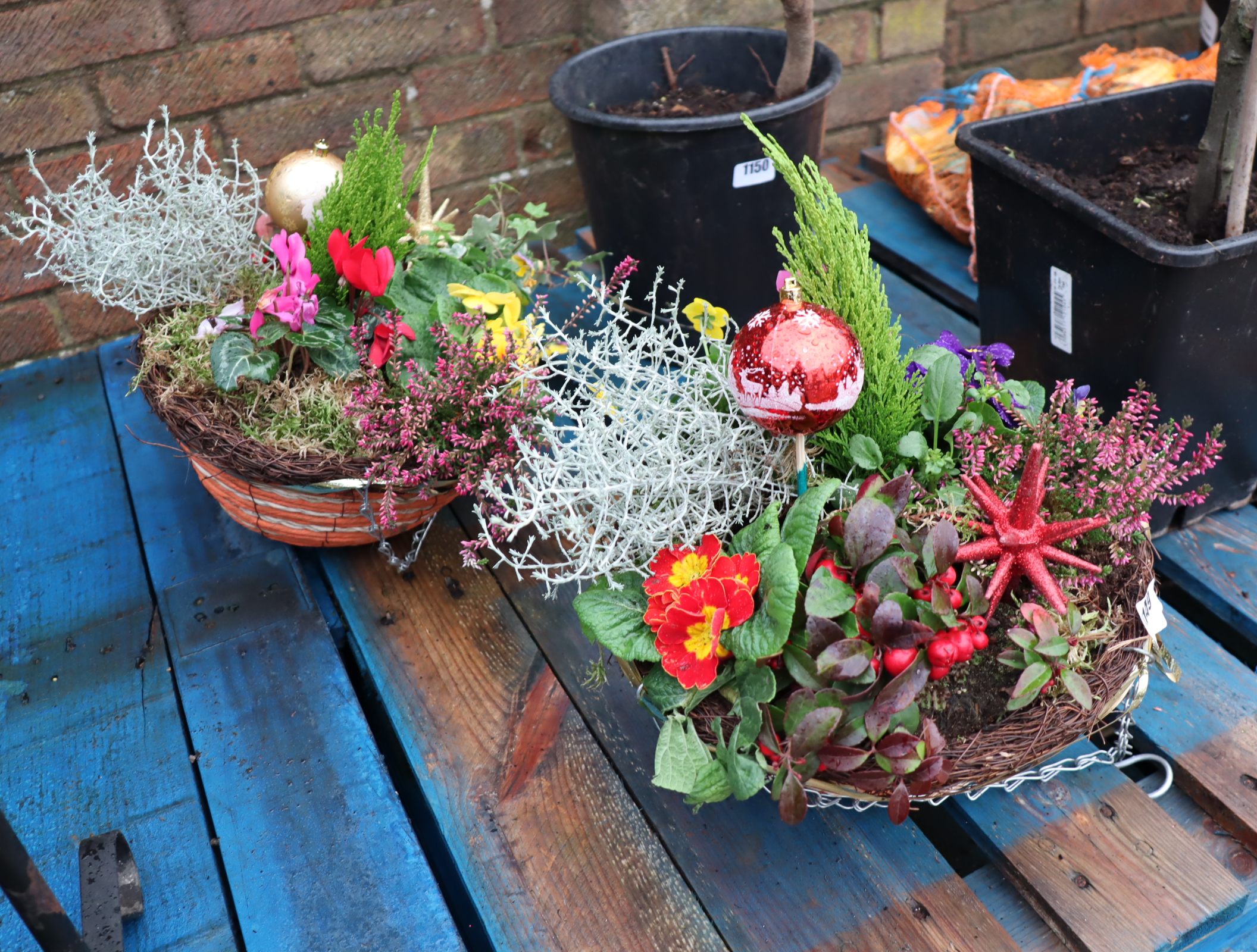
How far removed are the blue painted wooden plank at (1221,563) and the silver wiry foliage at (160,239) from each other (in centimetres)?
149

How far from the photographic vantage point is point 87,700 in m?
1.25

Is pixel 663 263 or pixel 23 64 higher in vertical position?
pixel 23 64

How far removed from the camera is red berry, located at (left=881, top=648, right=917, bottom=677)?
875 millimetres

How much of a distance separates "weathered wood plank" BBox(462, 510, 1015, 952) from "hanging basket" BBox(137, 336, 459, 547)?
0.47 metres

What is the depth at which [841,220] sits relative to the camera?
101 cm

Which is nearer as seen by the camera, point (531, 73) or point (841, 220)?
point (841, 220)

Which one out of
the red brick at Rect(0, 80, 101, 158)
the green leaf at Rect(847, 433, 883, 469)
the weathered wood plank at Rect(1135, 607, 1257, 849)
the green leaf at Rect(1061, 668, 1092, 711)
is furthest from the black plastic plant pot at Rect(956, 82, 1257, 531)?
the red brick at Rect(0, 80, 101, 158)

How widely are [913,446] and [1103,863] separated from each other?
48 centimetres

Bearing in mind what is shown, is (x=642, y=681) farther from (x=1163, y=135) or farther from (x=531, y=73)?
(x=531, y=73)

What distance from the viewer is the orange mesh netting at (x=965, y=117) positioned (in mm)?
2002

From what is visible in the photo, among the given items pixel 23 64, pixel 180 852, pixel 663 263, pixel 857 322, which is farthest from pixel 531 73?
pixel 180 852

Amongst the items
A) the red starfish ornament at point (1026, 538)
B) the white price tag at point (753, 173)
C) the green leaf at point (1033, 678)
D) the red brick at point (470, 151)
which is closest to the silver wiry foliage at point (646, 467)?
the red starfish ornament at point (1026, 538)

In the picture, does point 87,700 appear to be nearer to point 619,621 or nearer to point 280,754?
point 280,754

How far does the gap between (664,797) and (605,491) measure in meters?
0.37
